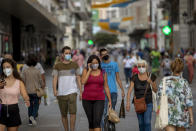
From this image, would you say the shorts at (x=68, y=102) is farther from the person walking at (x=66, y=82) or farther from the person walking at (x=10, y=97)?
the person walking at (x=10, y=97)

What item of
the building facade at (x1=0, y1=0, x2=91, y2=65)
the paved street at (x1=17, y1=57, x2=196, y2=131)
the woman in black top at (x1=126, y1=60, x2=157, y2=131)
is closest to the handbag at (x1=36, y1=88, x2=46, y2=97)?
the paved street at (x1=17, y1=57, x2=196, y2=131)

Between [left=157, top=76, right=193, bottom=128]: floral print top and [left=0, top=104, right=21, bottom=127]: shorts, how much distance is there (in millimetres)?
2188

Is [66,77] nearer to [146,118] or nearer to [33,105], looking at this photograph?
[146,118]

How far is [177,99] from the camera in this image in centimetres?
610

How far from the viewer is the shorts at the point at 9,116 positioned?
6.54m

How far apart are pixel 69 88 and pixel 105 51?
129cm

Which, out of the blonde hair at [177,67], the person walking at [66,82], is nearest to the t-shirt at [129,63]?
the person walking at [66,82]

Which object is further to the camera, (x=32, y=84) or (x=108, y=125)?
(x=32, y=84)

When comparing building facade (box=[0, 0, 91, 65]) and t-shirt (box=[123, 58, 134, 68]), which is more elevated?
building facade (box=[0, 0, 91, 65])

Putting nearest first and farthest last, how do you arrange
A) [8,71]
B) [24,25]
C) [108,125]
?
1. [8,71]
2. [108,125]
3. [24,25]

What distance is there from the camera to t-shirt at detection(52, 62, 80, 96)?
806cm

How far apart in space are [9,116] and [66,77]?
1.77m

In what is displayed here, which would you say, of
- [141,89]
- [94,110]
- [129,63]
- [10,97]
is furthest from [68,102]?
[129,63]

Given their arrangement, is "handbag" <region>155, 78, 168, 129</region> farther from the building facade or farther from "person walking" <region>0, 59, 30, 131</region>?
the building facade
